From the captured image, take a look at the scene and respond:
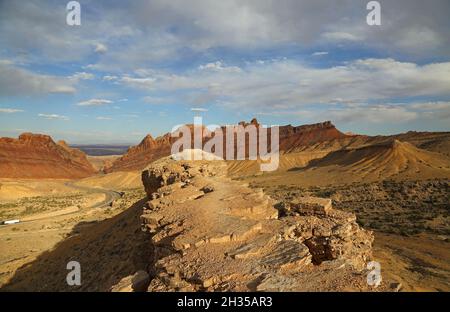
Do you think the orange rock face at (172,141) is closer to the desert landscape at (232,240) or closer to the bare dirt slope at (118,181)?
the bare dirt slope at (118,181)

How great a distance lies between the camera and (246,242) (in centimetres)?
823

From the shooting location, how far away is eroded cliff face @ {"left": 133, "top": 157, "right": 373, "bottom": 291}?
6.60 m

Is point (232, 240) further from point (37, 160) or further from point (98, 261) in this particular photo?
point (37, 160)

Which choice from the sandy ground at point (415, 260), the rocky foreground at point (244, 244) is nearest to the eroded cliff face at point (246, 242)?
the rocky foreground at point (244, 244)

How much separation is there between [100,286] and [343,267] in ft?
27.7

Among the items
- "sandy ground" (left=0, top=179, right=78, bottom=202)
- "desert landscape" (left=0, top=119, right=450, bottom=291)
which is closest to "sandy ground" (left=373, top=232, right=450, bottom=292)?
"desert landscape" (left=0, top=119, right=450, bottom=291)

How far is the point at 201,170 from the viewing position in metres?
17.5

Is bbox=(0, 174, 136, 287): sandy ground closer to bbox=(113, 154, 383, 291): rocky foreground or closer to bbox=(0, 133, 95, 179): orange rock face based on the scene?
bbox=(113, 154, 383, 291): rocky foreground

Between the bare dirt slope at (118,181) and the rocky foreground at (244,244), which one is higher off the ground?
the rocky foreground at (244,244)

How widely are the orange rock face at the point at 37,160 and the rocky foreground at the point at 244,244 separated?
340 ft

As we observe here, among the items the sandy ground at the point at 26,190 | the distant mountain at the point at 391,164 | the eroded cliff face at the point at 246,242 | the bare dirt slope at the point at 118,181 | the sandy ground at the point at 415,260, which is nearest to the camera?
the eroded cliff face at the point at 246,242

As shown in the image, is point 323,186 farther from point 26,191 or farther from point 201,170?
point 26,191

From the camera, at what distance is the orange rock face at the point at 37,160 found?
99312mm

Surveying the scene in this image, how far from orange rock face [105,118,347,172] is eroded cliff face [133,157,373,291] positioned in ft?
325
